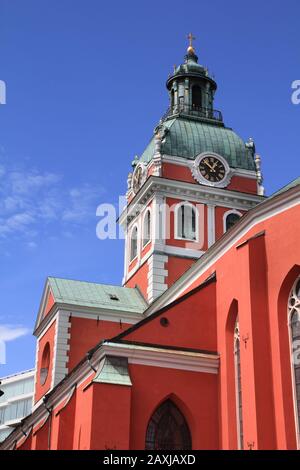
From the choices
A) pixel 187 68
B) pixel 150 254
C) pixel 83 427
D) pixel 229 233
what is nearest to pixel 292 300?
pixel 229 233

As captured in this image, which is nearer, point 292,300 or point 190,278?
point 292,300

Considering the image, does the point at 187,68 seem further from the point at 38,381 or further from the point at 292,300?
the point at 292,300

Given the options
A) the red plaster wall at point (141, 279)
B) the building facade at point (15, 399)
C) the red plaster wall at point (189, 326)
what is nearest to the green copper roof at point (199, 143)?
the red plaster wall at point (141, 279)

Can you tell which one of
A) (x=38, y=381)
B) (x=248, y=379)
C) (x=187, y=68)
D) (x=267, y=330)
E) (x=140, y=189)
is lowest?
(x=248, y=379)

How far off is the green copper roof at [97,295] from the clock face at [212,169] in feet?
21.1

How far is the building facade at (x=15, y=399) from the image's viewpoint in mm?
70250

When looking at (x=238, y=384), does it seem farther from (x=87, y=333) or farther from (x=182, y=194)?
(x=182, y=194)

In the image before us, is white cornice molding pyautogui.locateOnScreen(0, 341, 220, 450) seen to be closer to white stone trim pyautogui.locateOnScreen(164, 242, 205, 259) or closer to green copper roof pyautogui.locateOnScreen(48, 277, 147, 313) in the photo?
green copper roof pyautogui.locateOnScreen(48, 277, 147, 313)

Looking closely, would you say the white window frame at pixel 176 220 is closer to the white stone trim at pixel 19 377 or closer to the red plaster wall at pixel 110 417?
the red plaster wall at pixel 110 417

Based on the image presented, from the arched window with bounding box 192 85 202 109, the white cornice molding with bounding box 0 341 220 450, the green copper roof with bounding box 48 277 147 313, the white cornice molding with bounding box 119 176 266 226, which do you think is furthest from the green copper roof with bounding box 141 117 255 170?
the white cornice molding with bounding box 0 341 220 450

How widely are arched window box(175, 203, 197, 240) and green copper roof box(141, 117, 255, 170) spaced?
8.94 ft

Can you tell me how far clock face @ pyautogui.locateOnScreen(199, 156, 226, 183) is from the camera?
35.2 metres

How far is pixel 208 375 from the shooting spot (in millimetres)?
21688
